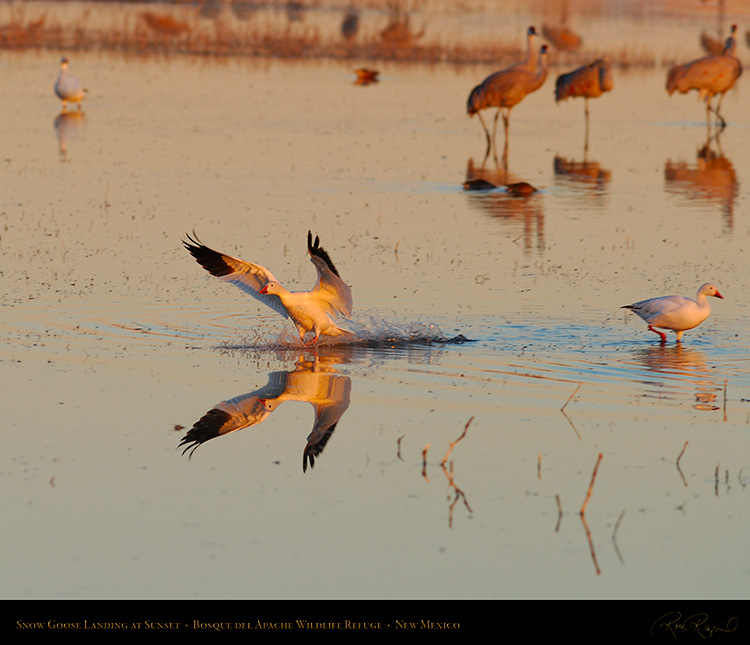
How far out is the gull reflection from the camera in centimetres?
1466

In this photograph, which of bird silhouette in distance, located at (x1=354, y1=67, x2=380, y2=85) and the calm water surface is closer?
the calm water surface

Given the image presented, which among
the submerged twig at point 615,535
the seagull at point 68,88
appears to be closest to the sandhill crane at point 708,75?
the seagull at point 68,88

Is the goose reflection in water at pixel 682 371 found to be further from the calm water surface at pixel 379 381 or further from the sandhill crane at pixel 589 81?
the sandhill crane at pixel 589 81

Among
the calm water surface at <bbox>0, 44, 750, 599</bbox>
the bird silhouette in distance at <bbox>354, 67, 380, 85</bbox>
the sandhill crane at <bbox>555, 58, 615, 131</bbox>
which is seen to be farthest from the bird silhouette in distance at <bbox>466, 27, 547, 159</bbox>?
the bird silhouette in distance at <bbox>354, 67, 380, 85</bbox>

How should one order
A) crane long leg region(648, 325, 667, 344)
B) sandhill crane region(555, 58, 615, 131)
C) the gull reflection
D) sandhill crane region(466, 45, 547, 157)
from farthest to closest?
sandhill crane region(555, 58, 615, 131), sandhill crane region(466, 45, 547, 157), the gull reflection, crane long leg region(648, 325, 667, 344)

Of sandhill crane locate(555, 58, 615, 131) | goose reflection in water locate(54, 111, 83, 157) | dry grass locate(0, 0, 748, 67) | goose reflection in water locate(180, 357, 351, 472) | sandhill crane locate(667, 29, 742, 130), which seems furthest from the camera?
dry grass locate(0, 0, 748, 67)

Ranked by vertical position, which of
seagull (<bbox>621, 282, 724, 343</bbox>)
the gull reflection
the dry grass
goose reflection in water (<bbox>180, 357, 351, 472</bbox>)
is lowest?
goose reflection in water (<bbox>180, 357, 351, 472</bbox>)

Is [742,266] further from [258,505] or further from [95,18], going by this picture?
[95,18]

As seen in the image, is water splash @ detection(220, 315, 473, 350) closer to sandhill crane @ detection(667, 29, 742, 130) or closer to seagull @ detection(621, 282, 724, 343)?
seagull @ detection(621, 282, 724, 343)

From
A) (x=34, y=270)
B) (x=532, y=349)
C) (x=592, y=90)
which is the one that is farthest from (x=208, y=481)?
(x=592, y=90)

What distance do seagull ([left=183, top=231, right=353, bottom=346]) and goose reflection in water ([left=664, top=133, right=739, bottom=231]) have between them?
21.8 ft

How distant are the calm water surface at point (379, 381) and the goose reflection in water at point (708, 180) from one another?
0.08m

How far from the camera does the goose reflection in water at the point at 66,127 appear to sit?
20609mm

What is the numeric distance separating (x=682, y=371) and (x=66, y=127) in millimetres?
15405
